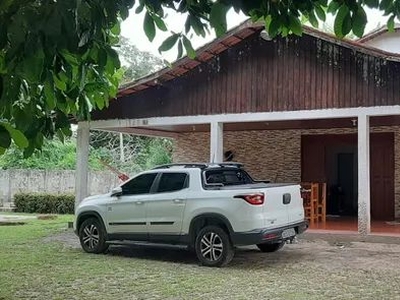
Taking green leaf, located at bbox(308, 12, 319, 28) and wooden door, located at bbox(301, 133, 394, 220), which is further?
wooden door, located at bbox(301, 133, 394, 220)

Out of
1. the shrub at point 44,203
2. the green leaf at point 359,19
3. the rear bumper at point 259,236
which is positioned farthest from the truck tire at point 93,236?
the shrub at point 44,203

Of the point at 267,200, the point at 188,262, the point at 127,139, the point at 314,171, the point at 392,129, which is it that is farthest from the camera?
the point at 127,139

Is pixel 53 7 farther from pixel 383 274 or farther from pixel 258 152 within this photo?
pixel 258 152

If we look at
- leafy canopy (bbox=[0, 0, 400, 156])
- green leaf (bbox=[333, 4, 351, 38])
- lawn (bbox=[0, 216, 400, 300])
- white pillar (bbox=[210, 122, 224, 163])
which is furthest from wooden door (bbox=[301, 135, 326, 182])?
green leaf (bbox=[333, 4, 351, 38])

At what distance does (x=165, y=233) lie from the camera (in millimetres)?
10258

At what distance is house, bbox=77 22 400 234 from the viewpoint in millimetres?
12422

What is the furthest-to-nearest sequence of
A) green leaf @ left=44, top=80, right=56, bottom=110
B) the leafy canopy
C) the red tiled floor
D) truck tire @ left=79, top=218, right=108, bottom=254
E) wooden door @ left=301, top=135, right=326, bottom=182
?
wooden door @ left=301, top=135, right=326, bottom=182 < the red tiled floor < truck tire @ left=79, top=218, right=108, bottom=254 < green leaf @ left=44, top=80, right=56, bottom=110 < the leafy canopy

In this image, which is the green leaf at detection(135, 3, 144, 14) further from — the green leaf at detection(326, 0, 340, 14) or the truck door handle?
the truck door handle

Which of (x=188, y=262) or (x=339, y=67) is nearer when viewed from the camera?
(x=188, y=262)

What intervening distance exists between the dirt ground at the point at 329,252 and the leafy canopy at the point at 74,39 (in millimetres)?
6460

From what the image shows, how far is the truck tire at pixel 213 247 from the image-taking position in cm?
945

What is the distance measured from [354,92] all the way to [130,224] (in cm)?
570

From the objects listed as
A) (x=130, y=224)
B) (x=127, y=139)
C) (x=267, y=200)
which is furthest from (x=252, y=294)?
(x=127, y=139)

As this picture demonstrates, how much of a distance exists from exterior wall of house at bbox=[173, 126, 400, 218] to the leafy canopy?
45.5 feet
